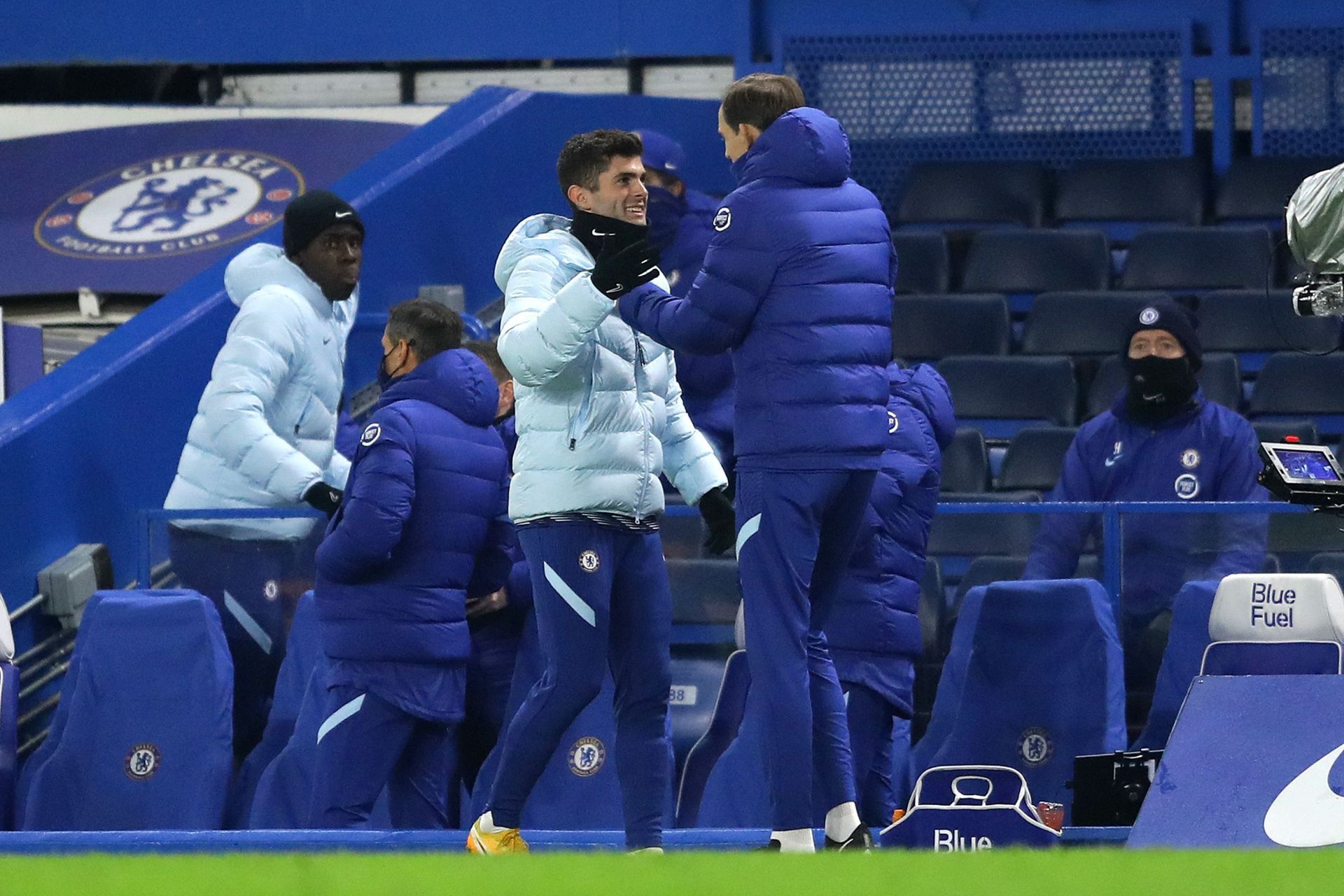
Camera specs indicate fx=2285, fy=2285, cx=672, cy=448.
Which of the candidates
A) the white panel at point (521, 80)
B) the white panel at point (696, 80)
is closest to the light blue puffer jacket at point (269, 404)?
the white panel at point (521, 80)

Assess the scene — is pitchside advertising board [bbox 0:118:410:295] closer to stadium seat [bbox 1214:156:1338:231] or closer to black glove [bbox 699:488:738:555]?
stadium seat [bbox 1214:156:1338:231]

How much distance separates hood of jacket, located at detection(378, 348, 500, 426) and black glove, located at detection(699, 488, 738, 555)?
A: 33.7 inches

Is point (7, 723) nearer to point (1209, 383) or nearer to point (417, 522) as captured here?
point (417, 522)

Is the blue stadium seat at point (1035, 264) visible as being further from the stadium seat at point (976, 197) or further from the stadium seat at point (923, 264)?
the stadium seat at point (976, 197)

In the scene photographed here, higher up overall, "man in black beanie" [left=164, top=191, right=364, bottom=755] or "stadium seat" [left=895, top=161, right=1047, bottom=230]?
"stadium seat" [left=895, top=161, right=1047, bottom=230]

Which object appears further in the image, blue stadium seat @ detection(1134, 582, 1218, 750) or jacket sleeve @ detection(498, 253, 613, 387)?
blue stadium seat @ detection(1134, 582, 1218, 750)

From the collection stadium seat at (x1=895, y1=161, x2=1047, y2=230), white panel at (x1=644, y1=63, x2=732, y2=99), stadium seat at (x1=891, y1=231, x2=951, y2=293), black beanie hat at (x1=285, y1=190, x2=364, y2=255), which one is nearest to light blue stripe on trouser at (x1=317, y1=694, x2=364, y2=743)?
black beanie hat at (x1=285, y1=190, x2=364, y2=255)

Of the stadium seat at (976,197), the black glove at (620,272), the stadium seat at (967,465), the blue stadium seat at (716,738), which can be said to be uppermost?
the stadium seat at (976,197)

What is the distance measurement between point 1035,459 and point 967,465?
0.25 meters

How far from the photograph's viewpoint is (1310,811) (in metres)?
5.02

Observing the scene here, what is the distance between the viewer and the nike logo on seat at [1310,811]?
194 inches

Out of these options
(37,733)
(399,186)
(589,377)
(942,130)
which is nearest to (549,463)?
(589,377)

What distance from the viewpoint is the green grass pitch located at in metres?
2.30

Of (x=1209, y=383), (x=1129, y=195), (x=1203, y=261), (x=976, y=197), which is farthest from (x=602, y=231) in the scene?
(x=1129, y=195)
